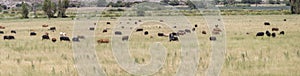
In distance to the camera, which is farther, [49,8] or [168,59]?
[49,8]

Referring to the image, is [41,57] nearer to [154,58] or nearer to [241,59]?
[154,58]

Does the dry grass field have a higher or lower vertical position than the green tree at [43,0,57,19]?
higher

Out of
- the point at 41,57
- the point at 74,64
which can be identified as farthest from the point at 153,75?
the point at 41,57

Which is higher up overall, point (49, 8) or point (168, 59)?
point (168, 59)

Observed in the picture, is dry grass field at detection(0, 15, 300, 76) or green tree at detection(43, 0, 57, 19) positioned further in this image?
green tree at detection(43, 0, 57, 19)

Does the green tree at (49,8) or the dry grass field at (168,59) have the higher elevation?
the dry grass field at (168,59)

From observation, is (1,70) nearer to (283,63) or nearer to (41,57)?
(41,57)

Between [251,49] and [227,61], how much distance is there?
628 centimetres

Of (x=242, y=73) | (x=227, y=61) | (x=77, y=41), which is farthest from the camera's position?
(x=77, y=41)

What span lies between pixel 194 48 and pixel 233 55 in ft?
12.1

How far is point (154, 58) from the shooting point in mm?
26750

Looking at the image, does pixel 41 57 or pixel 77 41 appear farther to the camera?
pixel 77 41

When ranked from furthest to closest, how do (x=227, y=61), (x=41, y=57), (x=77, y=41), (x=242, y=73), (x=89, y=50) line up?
(x=77, y=41)
(x=89, y=50)
(x=41, y=57)
(x=227, y=61)
(x=242, y=73)

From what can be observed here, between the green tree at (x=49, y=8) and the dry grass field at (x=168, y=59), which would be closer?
the dry grass field at (x=168, y=59)
